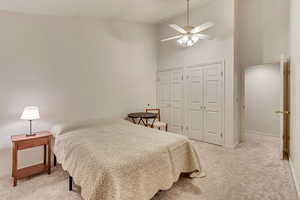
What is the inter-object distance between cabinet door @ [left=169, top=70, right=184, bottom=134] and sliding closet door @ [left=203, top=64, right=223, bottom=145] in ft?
2.34

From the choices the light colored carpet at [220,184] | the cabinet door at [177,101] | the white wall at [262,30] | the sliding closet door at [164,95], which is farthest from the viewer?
the sliding closet door at [164,95]

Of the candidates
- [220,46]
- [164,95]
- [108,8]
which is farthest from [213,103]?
[108,8]

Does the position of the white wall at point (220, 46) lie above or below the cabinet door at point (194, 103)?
above

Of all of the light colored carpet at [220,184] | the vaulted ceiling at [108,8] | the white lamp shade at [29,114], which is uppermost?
the vaulted ceiling at [108,8]

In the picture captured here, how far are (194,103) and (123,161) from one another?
123 inches

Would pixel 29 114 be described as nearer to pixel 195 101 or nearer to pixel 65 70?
pixel 65 70

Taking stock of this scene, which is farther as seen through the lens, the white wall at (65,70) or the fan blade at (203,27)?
the white wall at (65,70)

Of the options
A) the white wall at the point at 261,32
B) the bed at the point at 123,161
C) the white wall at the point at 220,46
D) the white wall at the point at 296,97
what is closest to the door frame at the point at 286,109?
the white wall at the point at 261,32

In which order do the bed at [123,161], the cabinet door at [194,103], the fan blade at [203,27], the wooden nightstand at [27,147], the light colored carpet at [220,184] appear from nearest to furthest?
the bed at [123,161] → the light colored carpet at [220,184] → the wooden nightstand at [27,147] → the fan blade at [203,27] → the cabinet door at [194,103]

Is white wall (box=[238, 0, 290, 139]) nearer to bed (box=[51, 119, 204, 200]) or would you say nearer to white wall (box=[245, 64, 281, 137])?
white wall (box=[245, 64, 281, 137])

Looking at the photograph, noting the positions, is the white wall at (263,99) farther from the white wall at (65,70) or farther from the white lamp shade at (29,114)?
the white lamp shade at (29,114)

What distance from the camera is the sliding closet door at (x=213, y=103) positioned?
13.0 feet

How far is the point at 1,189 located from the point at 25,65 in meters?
2.06

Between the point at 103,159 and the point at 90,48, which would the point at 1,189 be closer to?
the point at 103,159
